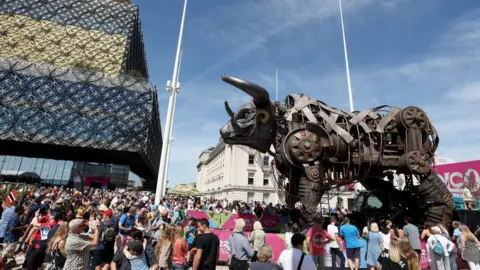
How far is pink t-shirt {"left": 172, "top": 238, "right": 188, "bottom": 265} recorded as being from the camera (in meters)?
5.78

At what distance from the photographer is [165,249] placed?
5.88 m

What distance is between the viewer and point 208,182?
286ft

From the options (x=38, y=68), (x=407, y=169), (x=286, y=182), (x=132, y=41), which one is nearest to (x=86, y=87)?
(x=38, y=68)

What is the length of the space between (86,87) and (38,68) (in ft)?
25.4

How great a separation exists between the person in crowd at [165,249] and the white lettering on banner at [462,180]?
2692cm

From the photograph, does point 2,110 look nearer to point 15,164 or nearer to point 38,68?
point 38,68

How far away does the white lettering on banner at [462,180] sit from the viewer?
25172mm

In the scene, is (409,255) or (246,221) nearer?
(409,255)

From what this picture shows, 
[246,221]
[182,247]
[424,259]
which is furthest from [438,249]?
[246,221]

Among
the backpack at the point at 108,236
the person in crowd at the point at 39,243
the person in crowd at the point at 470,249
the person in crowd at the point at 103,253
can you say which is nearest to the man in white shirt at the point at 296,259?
the backpack at the point at 108,236

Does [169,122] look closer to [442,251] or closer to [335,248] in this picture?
[335,248]

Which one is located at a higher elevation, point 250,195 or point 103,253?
point 250,195

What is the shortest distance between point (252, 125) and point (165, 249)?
21.5 feet

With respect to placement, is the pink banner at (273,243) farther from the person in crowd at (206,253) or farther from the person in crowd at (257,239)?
the person in crowd at (206,253)
